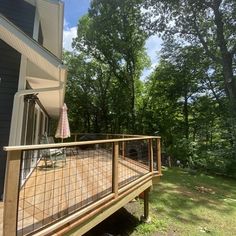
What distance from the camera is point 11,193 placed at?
219 cm

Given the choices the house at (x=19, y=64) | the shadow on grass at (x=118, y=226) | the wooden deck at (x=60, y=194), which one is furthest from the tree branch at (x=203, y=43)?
the shadow on grass at (x=118, y=226)

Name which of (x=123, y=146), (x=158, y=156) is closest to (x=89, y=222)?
(x=158, y=156)

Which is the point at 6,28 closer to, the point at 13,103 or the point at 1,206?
the point at 13,103

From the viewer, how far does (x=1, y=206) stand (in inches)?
143

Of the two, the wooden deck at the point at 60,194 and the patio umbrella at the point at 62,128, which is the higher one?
the patio umbrella at the point at 62,128

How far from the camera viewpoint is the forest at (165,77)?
538 inches

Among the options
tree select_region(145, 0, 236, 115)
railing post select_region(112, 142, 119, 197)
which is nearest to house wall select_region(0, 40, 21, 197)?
railing post select_region(112, 142, 119, 197)

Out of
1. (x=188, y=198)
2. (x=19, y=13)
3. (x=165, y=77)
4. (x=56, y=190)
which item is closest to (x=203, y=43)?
(x=165, y=77)

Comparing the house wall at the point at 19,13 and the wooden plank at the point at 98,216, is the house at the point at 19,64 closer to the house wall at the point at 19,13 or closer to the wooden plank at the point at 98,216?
the house wall at the point at 19,13

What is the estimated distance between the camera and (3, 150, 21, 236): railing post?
218 centimetres

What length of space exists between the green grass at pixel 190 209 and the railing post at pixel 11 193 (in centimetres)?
360

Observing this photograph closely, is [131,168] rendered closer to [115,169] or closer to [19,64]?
[115,169]

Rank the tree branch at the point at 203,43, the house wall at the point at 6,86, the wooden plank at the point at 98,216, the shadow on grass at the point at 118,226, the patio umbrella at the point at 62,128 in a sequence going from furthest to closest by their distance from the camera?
the tree branch at the point at 203,43, the patio umbrella at the point at 62,128, the shadow on grass at the point at 118,226, the house wall at the point at 6,86, the wooden plank at the point at 98,216

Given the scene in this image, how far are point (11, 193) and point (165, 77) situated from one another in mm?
18492
